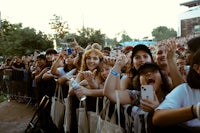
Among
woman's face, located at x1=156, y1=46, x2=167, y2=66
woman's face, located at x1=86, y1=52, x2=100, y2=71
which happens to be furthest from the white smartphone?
woman's face, located at x1=86, y1=52, x2=100, y2=71

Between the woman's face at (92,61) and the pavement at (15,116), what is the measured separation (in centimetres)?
296

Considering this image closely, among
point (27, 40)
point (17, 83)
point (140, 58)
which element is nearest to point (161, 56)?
point (140, 58)

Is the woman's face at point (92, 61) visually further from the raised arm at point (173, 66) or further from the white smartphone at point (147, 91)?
the white smartphone at point (147, 91)

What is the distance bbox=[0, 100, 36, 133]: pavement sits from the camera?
6.98m

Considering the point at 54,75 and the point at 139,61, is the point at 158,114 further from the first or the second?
the point at 54,75

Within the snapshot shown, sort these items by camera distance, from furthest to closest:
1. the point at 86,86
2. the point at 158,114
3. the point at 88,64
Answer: the point at 88,64
the point at 86,86
the point at 158,114

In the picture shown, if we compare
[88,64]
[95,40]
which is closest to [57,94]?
[88,64]

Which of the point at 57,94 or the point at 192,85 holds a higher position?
the point at 192,85

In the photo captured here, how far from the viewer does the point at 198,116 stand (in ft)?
5.86

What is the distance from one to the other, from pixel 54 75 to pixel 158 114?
3910 mm

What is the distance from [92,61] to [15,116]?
4.80 m

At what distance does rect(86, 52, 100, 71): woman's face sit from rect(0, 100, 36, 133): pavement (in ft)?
9.73

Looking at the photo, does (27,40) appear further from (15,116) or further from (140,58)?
(140,58)

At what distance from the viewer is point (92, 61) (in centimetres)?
450
